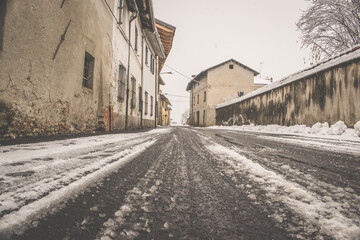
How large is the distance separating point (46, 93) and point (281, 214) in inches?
124

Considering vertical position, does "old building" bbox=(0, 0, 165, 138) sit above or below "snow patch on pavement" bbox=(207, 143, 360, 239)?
above

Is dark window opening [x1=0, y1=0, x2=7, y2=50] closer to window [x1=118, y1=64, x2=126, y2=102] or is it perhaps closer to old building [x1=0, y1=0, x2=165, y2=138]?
old building [x1=0, y1=0, x2=165, y2=138]

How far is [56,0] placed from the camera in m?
2.64

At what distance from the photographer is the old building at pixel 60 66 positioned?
2020 mm

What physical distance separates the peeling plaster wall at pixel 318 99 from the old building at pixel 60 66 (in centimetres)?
583

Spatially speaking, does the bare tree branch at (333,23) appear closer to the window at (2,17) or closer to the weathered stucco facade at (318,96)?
the weathered stucco facade at (318,96)

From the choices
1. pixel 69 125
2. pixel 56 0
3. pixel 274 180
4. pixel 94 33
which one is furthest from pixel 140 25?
pixel 274 180

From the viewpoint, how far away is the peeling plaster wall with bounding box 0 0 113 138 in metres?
2.01

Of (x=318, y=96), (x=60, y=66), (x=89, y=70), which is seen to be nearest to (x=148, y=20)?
(x=89, y=70)

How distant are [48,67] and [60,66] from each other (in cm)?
27

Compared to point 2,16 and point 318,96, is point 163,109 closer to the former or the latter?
point 318,96

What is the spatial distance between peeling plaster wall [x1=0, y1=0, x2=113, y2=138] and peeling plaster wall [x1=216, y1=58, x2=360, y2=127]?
593 centimetres

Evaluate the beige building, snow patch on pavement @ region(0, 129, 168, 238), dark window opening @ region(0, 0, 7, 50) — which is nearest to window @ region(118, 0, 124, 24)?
dark window opening @ region(0, 0, 7, 50)

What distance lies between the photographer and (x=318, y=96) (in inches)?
194
